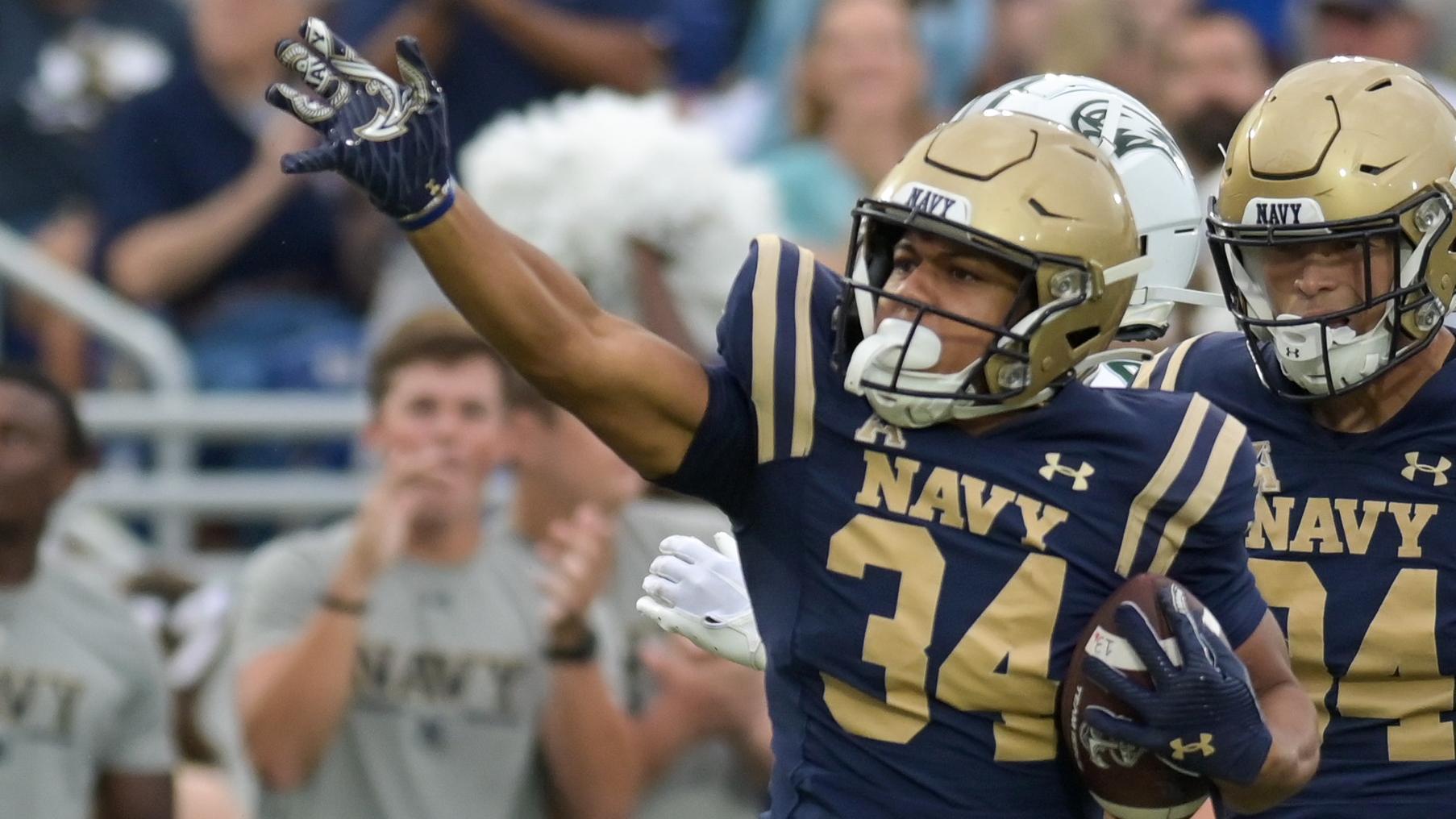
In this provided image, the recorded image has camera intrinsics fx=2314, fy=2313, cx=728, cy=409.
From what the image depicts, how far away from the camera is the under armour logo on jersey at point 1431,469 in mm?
3615

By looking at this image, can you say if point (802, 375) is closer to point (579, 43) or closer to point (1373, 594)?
point (1373, 594)

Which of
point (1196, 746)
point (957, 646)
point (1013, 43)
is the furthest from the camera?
point (1013, 43)

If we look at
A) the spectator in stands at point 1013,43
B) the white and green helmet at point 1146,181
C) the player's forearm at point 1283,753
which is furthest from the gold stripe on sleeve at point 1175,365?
the spectator in stands at point 1013,43

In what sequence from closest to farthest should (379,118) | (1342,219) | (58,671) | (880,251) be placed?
(379,118)
(880,251)
(1342,219)
(58,671)

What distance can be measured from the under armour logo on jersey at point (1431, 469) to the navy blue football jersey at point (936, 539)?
Result: 65cm

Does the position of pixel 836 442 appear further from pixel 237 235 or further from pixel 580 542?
pixel 237 235

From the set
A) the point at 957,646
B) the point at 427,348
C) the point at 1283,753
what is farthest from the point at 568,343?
the point at 427,348

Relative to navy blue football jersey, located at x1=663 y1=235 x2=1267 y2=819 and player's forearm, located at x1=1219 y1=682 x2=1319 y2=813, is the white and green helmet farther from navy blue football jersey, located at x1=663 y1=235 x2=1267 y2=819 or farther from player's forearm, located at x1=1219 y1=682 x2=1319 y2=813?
player's forearm, located at x1=1219 y1=682 x2=1319 y2=813

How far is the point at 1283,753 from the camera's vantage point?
9.75ft

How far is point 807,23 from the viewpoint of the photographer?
298 inches

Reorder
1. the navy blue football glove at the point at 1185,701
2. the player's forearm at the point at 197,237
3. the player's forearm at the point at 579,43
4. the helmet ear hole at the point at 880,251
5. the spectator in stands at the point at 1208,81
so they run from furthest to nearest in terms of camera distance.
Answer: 1. the player's forearm at the point at 579,43
2. the player's forearm at the point at 197,237
3. the spectator in stands at the point at 1208,81
4. the helmet ear hole at the point at 880,251
5. the navy blue football glove at the point at 1185,701

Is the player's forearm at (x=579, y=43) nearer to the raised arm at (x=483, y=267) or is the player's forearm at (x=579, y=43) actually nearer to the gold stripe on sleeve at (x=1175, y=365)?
the gold stripe on sleeve at (x=1175, y=365)

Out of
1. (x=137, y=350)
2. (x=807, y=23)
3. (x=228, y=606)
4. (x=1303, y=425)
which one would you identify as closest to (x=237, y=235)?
(x=137, y=350)

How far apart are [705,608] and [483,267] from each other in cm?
78
